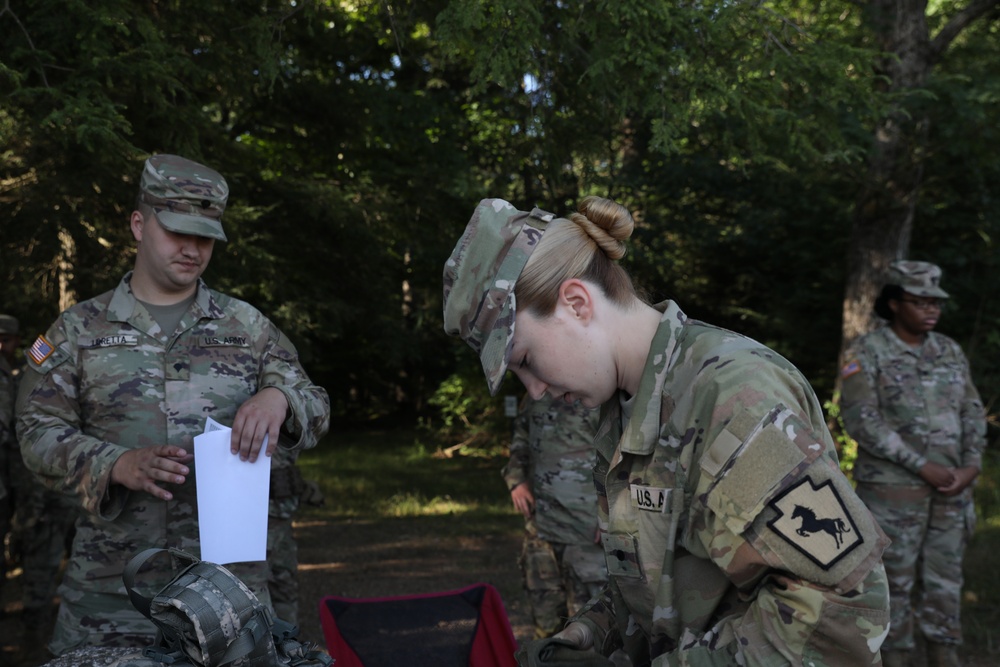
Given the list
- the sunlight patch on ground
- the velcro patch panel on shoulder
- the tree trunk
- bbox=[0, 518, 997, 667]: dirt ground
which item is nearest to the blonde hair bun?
the velcro patch panel on shoulder

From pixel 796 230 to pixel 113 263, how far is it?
8.75 meters

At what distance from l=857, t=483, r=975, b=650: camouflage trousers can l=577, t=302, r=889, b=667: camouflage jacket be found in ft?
13.0

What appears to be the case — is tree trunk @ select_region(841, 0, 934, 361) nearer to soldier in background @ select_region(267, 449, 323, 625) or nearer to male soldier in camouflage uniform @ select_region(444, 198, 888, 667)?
soldier in background @ select_region(267, 449, 323, 625)

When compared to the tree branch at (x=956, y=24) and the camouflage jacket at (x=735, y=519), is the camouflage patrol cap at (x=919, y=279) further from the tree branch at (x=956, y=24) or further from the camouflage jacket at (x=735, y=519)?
the tree branch at (x=956, y=24)

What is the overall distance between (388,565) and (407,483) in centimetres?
398

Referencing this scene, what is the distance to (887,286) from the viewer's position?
5531 millimetres

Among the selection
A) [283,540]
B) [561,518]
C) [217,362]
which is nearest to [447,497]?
[283,540]

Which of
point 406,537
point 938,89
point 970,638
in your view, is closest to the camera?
point 970,638

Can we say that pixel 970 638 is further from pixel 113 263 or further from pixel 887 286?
pixel 113 263

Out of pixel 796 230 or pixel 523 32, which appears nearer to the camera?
pixel 523 32

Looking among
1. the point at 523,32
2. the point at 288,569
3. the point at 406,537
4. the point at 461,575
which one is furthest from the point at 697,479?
the point at 406,537

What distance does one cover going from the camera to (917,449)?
17.6 feet

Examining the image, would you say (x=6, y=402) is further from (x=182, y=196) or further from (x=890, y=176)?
(x=890, y=176)

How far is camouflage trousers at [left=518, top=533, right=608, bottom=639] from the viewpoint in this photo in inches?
191
